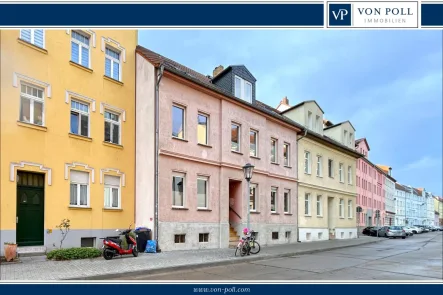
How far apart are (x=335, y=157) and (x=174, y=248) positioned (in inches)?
781

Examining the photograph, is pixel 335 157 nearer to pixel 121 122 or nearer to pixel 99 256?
pixel 121 122

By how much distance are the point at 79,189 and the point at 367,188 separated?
51.3 metres

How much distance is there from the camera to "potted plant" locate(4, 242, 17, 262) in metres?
10.6

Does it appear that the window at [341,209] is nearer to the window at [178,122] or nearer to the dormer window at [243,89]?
the dormer window at [243,89]

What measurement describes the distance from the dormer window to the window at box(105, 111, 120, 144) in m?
7.54

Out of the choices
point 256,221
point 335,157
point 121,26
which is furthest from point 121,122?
point 335,157

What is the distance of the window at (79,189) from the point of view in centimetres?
1354

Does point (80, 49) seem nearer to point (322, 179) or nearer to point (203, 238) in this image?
point (203, 238)

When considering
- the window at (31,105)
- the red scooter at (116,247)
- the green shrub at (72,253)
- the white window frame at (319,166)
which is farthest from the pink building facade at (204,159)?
the white window frame at (319,166)

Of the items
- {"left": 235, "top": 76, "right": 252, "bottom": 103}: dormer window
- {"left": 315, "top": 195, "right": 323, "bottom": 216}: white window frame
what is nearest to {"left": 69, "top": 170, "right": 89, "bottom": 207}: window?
{"left": 235, "top": 76, "right": 252, "bottom": 103}: dormer window

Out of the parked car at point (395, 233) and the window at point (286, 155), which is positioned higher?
the window at point (286, 155)

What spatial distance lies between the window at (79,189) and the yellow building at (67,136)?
35 millimetres

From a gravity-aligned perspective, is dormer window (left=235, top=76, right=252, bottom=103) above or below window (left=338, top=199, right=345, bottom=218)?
above

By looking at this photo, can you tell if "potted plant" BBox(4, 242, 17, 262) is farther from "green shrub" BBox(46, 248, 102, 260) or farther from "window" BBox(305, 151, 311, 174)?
"window" BBox(305, 151, 311, 174)
